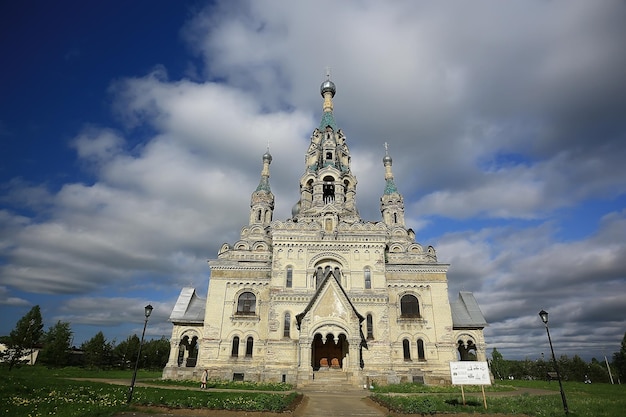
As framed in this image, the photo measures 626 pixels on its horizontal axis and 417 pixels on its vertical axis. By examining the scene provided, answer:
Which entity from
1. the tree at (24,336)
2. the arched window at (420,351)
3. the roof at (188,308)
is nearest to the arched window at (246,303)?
the roof at (188,308)

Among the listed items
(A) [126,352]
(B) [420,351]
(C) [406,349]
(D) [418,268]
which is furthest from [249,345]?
(A) [126,352]

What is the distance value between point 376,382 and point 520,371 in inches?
2672

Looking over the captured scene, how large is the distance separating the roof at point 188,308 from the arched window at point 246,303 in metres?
3.59

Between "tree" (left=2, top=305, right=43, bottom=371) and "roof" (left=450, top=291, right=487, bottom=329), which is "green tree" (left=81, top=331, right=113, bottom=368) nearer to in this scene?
"tree" (left=2, top=305, right=43, bottom=371)

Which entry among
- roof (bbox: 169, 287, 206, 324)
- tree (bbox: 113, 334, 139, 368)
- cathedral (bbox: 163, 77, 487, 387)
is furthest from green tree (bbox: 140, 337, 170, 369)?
roof (bbox: 169, 287, 206, 324)

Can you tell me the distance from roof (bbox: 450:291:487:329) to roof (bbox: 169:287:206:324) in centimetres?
2222

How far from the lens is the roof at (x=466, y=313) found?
101 feet

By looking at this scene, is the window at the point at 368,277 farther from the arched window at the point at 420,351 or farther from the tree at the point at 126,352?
the tree at the point at 126,352

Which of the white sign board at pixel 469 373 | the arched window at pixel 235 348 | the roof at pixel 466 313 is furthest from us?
the roof at pixel 466 313

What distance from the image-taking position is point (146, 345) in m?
58.2

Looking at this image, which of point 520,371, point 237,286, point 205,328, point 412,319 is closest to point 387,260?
point 412,319

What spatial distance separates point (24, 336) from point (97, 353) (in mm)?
10710

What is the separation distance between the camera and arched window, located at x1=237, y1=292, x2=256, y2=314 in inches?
1200

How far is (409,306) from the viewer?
3092 cm
